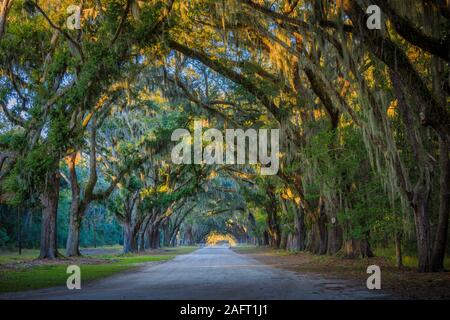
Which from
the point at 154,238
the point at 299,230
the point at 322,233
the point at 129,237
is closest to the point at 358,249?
the point at 322,233

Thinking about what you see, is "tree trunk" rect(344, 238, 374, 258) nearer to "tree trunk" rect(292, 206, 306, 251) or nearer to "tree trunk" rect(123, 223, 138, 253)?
"tree trunk" rect(292, 206, 306, 251)

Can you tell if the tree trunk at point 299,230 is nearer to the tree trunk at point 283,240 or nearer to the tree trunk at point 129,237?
the tree trunk at point 283,240

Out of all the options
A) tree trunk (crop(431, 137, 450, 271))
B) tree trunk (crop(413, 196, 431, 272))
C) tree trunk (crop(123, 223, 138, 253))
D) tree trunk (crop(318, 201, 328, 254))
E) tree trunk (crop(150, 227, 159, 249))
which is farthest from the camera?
tree trunk (crop(150, 227, 159, 249))

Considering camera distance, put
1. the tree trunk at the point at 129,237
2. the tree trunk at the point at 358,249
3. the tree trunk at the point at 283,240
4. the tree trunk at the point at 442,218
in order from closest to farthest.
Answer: the tree trunk at the point at 442,218 < the tree trunk at the point at 358,249 < the tree trunk at the point at 129,237 < the tree trunk at the point at 283,240

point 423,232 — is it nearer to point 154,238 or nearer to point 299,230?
point 299,230

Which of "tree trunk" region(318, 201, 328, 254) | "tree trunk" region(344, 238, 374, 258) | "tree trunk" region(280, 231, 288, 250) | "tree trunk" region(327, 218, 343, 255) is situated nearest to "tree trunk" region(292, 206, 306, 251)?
"tree trunk" region(318, 201, 328, 254)

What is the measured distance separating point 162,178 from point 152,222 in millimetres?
10859

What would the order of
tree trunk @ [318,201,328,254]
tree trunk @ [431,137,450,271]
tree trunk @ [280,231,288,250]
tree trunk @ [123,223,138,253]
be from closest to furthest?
tree trunk @ [431,137,450,271]
tree trunk @ [318,201,328,254]
tree trunk @ [123,223,138,253]
tree trunk @ [280,231,288,250]

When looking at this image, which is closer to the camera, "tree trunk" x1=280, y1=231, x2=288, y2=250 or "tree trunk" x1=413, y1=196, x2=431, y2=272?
"tree trunk" x1=413, y1=196, x2=431, y2=272

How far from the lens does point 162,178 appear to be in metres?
40.6

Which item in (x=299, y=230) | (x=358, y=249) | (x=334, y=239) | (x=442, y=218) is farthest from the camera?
(x=299, y=230)

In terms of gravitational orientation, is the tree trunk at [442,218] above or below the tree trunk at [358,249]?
above

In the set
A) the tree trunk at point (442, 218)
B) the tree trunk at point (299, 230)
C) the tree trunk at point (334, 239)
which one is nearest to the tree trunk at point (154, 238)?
the tree trunk at point (299, 230)

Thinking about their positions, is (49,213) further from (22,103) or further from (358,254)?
(358,254)
